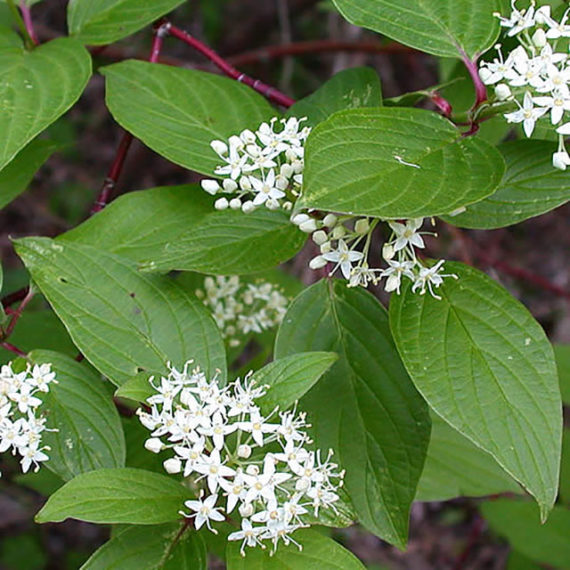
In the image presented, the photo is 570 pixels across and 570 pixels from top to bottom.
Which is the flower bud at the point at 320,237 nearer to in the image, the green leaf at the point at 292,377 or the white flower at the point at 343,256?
the white flower at the point at 343,256

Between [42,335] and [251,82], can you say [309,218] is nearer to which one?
[251,82]

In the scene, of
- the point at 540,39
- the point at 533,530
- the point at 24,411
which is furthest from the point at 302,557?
the point at 533,530

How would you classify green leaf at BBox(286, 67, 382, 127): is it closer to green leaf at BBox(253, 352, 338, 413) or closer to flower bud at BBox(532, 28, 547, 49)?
flower bud at BBox(532, 28, 547, 49)

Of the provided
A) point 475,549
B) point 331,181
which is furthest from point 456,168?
point 475,549

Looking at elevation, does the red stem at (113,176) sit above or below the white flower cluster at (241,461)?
above

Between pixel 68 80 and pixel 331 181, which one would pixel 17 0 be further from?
pixel 331 181

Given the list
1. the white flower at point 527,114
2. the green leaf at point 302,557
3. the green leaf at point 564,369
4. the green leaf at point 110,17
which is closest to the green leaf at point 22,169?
the green leaf at point 110,17
